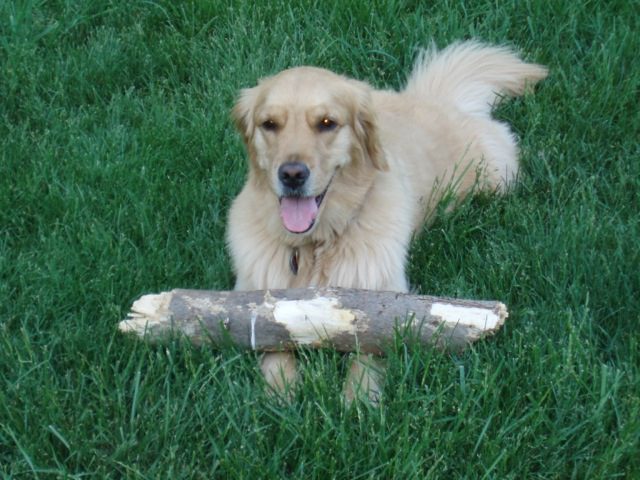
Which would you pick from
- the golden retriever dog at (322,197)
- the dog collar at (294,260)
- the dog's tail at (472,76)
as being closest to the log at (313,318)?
the golden retriever dog at (322,197)

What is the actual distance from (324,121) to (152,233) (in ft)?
3.46

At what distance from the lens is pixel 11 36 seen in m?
5.43

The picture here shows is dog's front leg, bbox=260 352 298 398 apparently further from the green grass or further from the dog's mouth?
the dog's mouth

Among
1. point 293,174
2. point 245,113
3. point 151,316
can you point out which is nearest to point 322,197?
point 293,174

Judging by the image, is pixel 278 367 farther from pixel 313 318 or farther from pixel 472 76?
pixel 472 76

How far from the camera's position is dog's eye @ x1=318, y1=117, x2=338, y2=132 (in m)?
3.54

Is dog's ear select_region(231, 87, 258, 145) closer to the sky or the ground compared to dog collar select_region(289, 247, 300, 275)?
closer to the sky

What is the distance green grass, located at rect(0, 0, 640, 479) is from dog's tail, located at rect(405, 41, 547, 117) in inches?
5.7

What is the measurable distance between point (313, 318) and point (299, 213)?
523 mm

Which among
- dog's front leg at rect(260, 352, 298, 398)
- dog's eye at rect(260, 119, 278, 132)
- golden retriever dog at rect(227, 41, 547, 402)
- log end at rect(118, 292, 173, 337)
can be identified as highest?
dog's eye at rect(260, 119, 278, 132)

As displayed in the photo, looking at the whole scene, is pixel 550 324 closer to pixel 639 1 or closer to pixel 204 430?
pixel 204 430

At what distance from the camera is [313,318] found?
10.4ft

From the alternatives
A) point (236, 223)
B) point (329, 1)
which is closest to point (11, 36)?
point (329, 1)

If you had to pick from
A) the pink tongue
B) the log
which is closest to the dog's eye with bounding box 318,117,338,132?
the pink tongue
